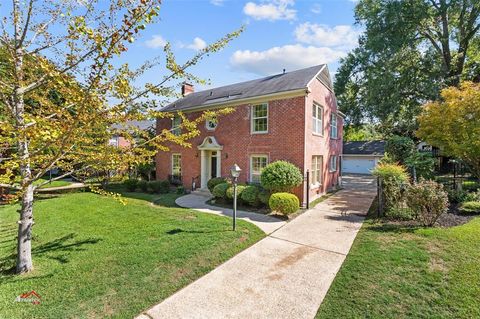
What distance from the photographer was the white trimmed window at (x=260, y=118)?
12.0 m

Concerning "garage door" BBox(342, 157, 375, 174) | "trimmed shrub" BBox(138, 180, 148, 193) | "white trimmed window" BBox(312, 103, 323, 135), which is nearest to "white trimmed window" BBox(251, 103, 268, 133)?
"white trimmed window" BBox(312, 103, 323, 135)

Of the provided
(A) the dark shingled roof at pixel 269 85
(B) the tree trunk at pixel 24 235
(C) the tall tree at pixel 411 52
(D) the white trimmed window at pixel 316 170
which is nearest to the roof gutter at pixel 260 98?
(A) the dark shingled roof at pixel 269 85

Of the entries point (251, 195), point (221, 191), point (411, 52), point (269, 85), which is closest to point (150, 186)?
point (221, 191)

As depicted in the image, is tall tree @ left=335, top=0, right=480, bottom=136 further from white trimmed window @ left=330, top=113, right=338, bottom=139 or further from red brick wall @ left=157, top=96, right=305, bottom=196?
→ red brick wall @ left=157, top=96, right=305, bottom=196

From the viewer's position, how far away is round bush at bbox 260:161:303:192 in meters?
9.69

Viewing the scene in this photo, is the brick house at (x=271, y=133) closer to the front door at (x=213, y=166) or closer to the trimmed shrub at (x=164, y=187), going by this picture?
the front door at (x=213, y=166)

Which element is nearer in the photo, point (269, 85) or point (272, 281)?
point (272, 281)

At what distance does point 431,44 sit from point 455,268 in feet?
79.9

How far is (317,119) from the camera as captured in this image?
1271 centimetres

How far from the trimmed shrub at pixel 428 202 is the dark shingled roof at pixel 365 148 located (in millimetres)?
23722

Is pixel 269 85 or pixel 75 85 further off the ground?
pixel 269 85

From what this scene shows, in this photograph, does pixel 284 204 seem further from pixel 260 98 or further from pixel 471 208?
pixel 471 208

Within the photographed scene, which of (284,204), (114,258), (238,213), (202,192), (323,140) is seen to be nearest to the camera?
(114,258)

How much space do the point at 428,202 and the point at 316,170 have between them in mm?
6218
